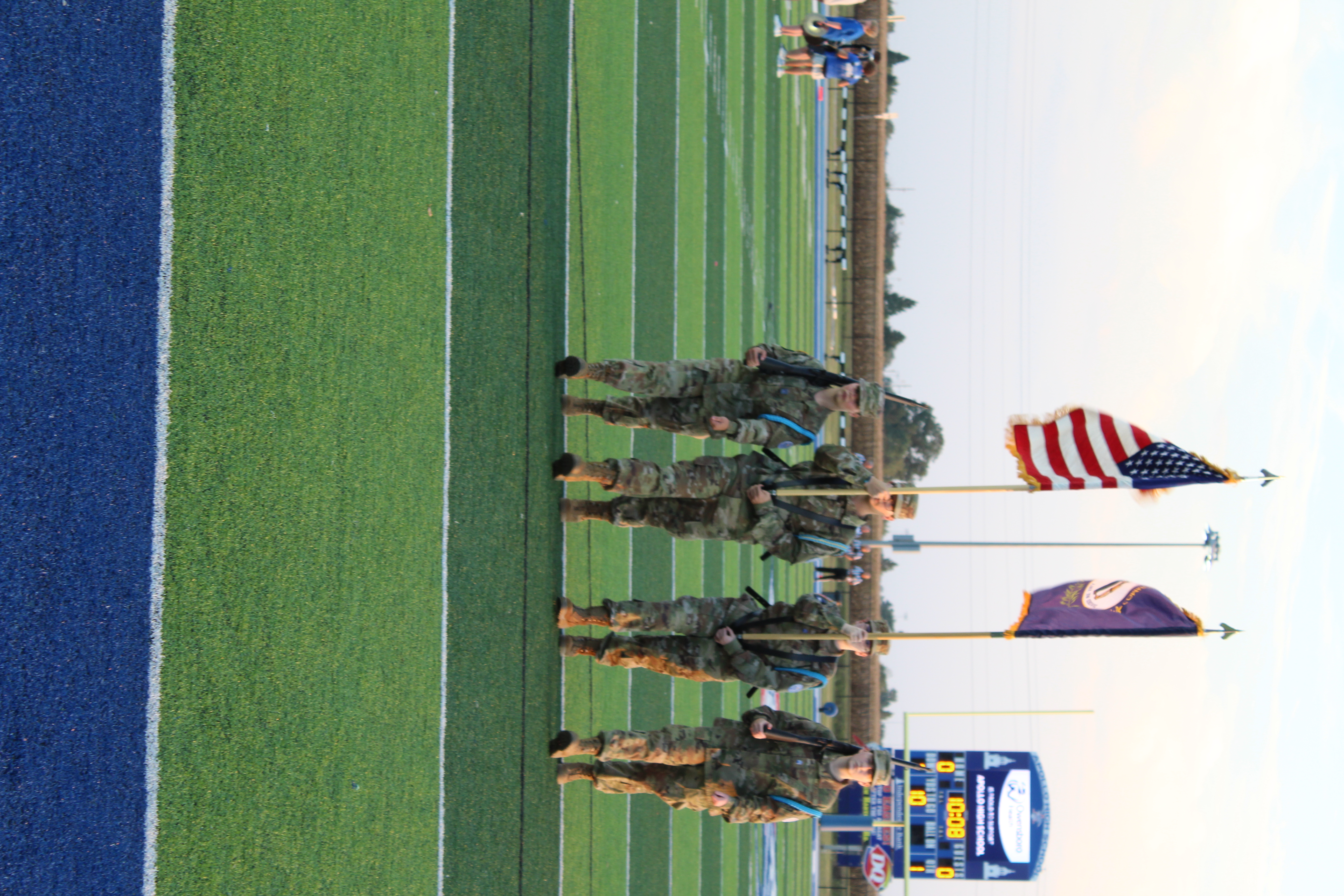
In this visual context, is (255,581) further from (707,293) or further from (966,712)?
(966,712)

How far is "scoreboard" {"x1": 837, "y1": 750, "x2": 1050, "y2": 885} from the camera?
622 inches

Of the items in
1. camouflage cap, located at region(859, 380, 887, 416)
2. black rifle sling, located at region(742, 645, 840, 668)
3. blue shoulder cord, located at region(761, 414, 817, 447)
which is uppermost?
camouflage cap, located at region(859, 380, 887, 416)

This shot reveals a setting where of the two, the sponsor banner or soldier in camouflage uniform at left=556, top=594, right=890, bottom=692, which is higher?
soldier in camouflage uniform at left=556, top=594, right=890, bottom=692

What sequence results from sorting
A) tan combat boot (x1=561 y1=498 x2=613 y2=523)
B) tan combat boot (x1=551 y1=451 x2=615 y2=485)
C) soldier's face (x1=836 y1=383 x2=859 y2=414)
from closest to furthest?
soldier's face (x1=836 y1=383 x2=859 y2=414), tan combat boot (x1=551 y1=451 x2=615 y2=485), tan combat boot (x1=561 y1=498 x2=613 y2=523)

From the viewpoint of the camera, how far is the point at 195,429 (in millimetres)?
4086

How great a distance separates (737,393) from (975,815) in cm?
1128

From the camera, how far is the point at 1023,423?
7453mm

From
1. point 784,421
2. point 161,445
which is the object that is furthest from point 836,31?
point 161,445

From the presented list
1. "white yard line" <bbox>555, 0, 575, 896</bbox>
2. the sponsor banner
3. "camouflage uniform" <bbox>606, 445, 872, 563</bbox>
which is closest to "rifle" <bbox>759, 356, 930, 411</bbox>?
"camouflage uniform" <bbox>606, 445, 872, 563</bbox>

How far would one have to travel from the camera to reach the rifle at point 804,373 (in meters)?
6.93

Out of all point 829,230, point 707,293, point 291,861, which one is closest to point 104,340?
point 291,861

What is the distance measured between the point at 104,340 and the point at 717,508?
416 centimetres

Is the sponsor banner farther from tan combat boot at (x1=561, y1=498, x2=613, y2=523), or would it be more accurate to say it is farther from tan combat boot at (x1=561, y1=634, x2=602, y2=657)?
tan combat boot at (x1=561, y1=498, x2=613, y2=523)

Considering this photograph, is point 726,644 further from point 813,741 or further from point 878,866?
point 878,866
